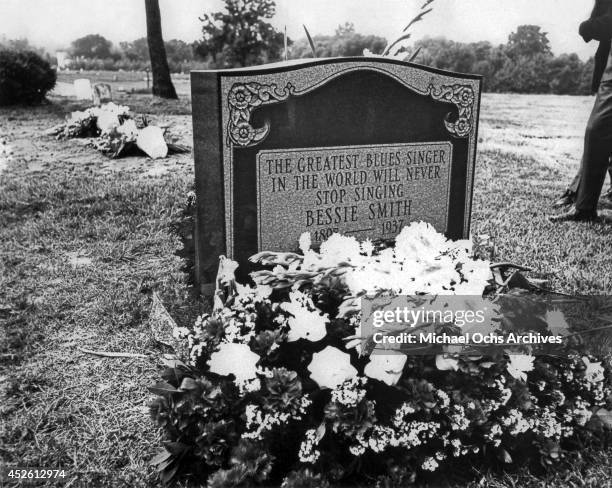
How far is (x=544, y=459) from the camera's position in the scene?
2.05m

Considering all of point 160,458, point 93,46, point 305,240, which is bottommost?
point 160,458

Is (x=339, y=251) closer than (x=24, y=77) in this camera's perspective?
Yes

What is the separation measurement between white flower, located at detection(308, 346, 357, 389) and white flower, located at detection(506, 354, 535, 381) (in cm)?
56

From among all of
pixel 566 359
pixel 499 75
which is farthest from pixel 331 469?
pixel 499 75

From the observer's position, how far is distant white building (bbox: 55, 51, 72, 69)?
11477mm

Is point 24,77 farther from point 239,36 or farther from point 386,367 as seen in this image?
point 386,367

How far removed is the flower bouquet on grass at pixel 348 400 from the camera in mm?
1916

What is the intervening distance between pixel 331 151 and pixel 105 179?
3.87 metres

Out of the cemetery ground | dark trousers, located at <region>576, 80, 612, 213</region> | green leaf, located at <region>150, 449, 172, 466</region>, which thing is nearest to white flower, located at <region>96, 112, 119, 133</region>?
the cemetery ground

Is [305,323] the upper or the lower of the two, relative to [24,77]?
lower

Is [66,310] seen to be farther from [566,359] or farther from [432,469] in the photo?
[566,359]

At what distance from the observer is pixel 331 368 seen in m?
1.98

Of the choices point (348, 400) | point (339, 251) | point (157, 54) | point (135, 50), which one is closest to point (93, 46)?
point (157, 54)

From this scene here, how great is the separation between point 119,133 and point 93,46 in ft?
8.22
